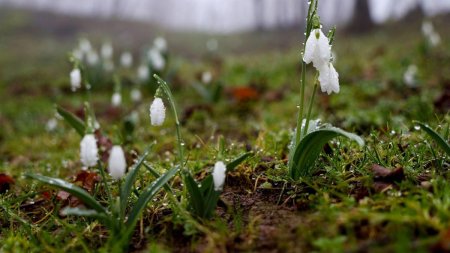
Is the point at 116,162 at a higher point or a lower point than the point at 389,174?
higher

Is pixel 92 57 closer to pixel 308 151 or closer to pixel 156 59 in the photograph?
pixel 156 59

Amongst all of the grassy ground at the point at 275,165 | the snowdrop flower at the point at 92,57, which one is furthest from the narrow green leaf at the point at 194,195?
the snowdrop flower at the point at 92,57

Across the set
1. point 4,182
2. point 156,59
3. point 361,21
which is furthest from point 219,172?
point 361,21

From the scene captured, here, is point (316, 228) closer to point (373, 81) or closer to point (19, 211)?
point (19, 211)

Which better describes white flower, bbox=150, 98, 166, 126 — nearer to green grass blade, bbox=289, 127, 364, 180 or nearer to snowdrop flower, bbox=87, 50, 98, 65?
green grass blade, bbox=289, 127, 364, 180

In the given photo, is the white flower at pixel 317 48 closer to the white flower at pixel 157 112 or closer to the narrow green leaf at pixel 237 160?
the narrow green leaf at pixel 237 160

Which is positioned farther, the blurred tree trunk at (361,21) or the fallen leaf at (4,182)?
the blurred tree trunk at (361,21)

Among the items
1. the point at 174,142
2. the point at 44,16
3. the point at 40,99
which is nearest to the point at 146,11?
the point at 44,16
